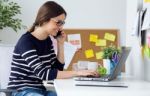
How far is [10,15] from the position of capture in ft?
11.0

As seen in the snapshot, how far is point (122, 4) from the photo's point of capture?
12.6 feet

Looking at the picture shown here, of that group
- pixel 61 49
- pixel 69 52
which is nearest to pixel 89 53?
pixel 69 52

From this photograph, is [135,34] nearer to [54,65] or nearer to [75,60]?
[54,65]

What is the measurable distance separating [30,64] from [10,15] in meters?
1.49

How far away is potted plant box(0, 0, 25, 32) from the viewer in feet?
10.8

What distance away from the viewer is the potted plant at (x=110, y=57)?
2166 millimetres

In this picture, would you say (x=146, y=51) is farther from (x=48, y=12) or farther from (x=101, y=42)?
(x=101, y=42)

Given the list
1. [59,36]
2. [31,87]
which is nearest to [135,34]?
[59,36]

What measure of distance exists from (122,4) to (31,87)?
206cm

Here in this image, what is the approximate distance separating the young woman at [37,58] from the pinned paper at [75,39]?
1.45 metres

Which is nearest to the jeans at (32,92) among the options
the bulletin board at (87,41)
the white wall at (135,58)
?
the white wall at (135,58)

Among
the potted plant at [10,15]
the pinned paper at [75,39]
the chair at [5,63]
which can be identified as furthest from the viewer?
the pinned paper at [75,39]

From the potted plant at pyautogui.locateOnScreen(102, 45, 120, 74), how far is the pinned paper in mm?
1517

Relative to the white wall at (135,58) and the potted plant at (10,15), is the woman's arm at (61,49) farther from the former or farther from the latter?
the potted plant at (10,15)
